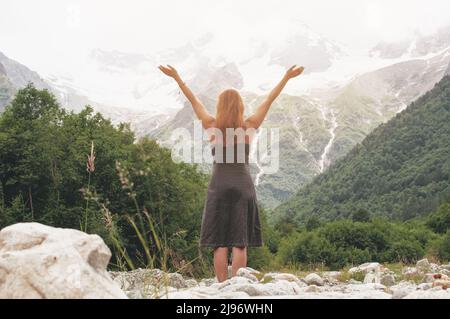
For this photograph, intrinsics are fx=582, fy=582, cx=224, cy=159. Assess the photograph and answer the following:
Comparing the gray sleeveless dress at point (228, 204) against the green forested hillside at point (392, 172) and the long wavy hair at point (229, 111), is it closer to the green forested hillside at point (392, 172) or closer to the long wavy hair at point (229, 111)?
the long wavy hair at point (229, 111)

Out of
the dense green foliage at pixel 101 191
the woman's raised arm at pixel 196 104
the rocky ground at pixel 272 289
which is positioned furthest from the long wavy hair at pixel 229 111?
the dense green foliage at pixel 101 191

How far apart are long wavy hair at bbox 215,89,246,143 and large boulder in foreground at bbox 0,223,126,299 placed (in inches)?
129

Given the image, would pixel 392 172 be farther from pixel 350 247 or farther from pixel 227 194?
pixel 227 194

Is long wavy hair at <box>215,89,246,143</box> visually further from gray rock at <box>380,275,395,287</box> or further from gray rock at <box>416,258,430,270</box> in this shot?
gray rock at <box>416,258,430,270</box>

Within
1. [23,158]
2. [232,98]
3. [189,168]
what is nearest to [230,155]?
[232,98]

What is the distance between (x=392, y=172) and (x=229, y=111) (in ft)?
475

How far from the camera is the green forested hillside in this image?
127312 mm

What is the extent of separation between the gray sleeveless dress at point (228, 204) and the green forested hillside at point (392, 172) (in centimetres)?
11294

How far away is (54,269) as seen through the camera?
319cm

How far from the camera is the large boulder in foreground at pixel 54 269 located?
3.10m

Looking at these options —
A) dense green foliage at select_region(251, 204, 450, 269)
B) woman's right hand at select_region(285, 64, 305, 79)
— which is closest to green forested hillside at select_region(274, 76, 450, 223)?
dense green foliage at select_region(251, 204, 450, 269)
